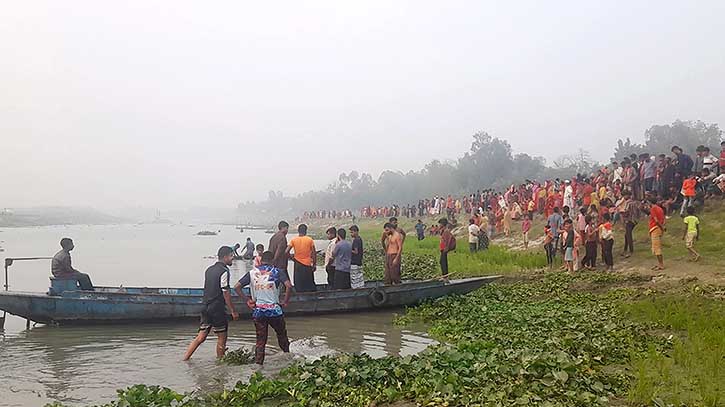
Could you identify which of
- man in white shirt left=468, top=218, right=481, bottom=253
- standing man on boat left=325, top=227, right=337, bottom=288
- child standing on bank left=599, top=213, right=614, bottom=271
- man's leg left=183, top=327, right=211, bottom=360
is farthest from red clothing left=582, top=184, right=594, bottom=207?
man's leg left=183, top=327, right=211, bottom=360

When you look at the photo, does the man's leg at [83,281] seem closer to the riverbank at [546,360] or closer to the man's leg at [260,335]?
the man's leg at [260,335]

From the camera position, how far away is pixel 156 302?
1339cm

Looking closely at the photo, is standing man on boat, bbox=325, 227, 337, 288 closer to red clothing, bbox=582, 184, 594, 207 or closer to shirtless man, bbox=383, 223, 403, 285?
shirtless man, bbox=383, 223, 403, 285

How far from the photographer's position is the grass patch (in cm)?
607

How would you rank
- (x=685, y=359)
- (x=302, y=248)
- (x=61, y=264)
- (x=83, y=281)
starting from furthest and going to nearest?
(x=83, y=281)
(x=302, y=248)
(x=61, y=264)
(x=685, y=359)

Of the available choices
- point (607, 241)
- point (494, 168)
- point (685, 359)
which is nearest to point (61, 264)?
point (685, 359)

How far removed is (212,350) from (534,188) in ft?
68.0

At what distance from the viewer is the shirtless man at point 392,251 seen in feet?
48.4

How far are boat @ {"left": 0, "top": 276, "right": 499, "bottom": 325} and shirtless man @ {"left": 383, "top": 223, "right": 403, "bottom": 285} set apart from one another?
756 mm

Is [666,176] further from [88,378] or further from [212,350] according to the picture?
[88,378]

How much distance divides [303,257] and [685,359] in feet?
28.0

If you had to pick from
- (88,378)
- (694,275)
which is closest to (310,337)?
(88,378)

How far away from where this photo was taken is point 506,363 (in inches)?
278

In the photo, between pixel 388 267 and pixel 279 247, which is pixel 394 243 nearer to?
pixel 388 267
